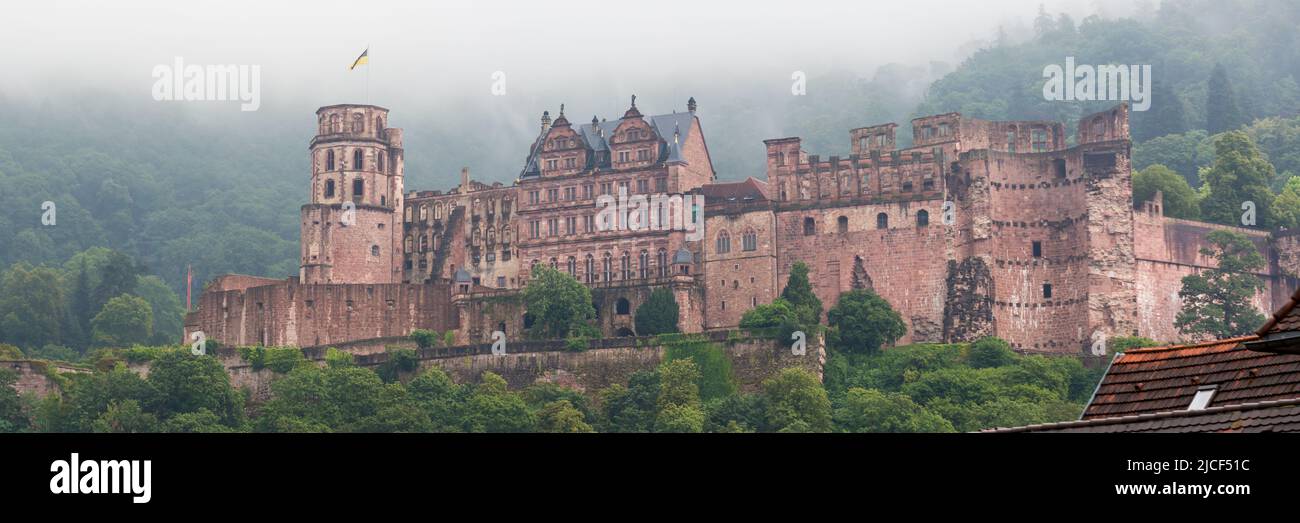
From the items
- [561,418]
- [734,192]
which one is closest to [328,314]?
[561,418]

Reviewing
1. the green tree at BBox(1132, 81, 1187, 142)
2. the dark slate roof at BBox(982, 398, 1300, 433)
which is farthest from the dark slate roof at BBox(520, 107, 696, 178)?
the dark slate roof at BBox(982, 398, 1300, 433)

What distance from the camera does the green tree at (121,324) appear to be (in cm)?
13238

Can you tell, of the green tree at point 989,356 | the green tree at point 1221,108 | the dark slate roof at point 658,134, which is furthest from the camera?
the green tree at point 1221,108

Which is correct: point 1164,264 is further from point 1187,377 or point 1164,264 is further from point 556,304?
point 1187,377

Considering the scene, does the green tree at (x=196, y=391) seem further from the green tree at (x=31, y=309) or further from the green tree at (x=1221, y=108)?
the green tree at (x=1221, y=108)

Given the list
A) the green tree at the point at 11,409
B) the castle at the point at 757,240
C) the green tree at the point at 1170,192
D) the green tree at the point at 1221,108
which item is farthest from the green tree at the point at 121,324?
the green tree at the point at 1221,108

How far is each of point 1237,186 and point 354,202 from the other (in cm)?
4570

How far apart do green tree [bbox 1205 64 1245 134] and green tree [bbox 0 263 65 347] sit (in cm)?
8054

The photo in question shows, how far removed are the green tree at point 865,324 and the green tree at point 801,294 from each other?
1.06 meters
